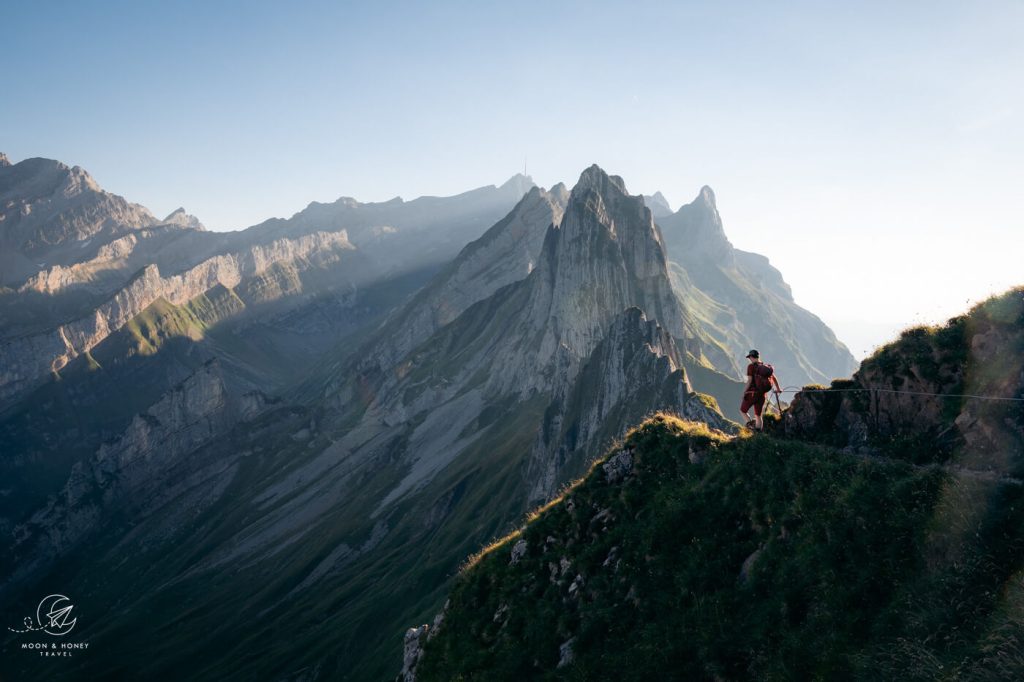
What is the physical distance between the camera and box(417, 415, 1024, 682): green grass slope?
1212 cm

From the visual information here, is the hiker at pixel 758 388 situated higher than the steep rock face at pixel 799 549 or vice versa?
the hiker at pixel 758 388

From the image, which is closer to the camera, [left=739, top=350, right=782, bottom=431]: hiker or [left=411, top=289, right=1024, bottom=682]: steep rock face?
[left=411, top=289, right=1024, bottom=682]: steep rock face

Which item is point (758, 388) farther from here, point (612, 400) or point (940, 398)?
point (612, 400)

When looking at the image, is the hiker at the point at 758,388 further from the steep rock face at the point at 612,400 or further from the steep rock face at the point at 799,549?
the steep rock face at the point at 612,400

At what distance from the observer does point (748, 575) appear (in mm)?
15609

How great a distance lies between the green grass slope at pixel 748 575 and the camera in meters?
12.1

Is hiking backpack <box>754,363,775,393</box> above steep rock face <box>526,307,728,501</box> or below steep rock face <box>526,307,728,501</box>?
above

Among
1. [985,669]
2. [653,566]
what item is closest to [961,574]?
[985,669]

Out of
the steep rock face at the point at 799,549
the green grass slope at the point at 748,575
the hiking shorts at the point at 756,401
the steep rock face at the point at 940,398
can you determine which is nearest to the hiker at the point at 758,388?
the hiking shorts at the point at 756,401

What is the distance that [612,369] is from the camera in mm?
113938

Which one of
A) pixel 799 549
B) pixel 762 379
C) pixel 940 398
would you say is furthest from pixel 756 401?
pixel 799 549
